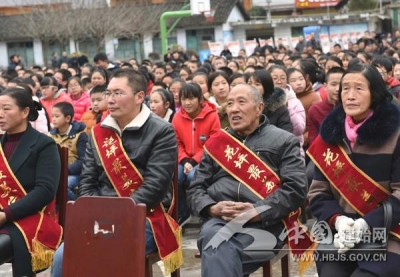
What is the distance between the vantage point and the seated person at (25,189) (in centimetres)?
502

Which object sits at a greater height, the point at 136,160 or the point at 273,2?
the point at 273,2

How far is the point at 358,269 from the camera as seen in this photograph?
13.5 ft

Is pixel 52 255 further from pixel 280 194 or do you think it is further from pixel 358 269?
pixel 358 269

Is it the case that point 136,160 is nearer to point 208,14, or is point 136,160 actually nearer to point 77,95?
point 77,95

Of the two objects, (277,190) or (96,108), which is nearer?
(277,190)

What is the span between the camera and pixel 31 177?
16.9 ft

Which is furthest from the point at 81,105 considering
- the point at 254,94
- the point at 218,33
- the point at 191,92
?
the point at 218,33

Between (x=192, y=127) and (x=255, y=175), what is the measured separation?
2753 mm

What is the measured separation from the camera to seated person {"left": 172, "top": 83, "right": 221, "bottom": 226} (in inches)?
291

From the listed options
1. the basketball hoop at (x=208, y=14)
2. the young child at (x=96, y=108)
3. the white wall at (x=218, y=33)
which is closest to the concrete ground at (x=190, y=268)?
the young child at (x=96, y=108)

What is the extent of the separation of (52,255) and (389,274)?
2208mm

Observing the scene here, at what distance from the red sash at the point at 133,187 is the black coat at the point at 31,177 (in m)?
0.35

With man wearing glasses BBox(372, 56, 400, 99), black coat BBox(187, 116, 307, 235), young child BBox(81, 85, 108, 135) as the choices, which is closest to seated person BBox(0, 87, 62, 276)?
black coat BBox(187, 116, 307, 235)

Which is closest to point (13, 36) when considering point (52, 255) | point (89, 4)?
point (89, 4)
